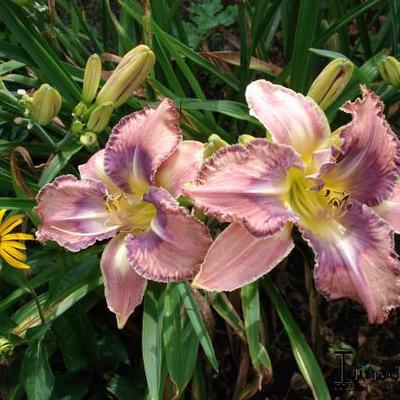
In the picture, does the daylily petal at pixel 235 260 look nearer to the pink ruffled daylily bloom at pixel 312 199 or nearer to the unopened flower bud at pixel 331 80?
the pink ruffled daylily bloom at pixel 312 199

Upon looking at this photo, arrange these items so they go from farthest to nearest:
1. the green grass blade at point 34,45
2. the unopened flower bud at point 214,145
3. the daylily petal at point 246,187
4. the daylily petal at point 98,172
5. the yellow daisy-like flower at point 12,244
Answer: the green grass blade at point 34,45 < the yellow daisy-like flower at point 12,244 < the daylily petal at point 98,172 < the unopened flower bud at point 214,145 < the daylily petal at point 246,187

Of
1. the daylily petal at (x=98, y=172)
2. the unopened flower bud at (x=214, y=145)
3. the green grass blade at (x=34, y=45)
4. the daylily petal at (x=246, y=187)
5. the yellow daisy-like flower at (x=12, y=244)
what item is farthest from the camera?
the green grass blade at (x=34, y=45)

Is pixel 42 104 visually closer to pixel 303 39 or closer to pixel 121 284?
pixel 121 284

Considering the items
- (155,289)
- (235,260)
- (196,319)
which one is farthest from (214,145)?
(155,289)

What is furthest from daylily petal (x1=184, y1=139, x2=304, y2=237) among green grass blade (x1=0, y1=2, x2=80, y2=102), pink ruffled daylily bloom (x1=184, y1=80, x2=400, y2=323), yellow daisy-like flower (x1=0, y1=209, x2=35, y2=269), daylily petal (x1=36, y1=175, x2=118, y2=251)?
green grass blade (x1=0, y1=2, x2=80, y2=102)

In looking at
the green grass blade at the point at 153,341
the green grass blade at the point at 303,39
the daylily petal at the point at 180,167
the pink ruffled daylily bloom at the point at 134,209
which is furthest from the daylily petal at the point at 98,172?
the green grass blade at the point at 303,39

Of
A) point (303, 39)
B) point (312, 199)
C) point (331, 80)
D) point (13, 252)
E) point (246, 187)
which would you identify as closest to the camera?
point (246, 187)

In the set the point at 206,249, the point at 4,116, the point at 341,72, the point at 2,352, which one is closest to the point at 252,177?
the point at 206,249

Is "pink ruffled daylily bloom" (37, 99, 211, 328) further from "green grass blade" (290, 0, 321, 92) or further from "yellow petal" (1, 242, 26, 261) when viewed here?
"green grass blade" (290, 0, 321, 92)
